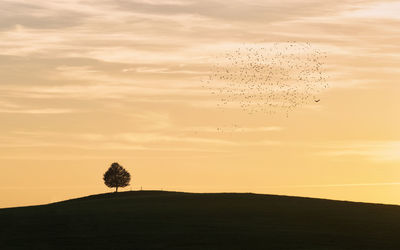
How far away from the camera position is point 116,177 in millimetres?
114312

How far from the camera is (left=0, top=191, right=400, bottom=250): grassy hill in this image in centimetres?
5244

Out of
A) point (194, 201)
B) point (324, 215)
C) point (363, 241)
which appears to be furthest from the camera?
point (194, 201)

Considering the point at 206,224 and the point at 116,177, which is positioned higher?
the point at 116,177

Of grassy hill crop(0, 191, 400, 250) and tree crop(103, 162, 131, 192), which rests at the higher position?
tree crop(103, 162, 131, 192)

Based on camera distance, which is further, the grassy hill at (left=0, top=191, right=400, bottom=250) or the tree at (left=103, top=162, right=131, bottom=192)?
the tree at (left=103, top=162, right=131, bottom=192)

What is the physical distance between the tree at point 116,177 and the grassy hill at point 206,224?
3037cm

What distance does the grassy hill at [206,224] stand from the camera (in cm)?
5244

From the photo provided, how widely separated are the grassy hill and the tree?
30369 mm

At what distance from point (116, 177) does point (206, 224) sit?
179 ft

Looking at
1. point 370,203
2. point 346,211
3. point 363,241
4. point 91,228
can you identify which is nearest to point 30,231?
point 91,228

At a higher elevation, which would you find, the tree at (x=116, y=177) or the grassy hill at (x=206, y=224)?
the tree at (x=116, y=177)

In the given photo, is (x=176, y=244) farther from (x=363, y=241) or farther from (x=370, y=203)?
(x=370, y=203)

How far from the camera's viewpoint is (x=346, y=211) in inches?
2864

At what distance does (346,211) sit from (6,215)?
104 ft
